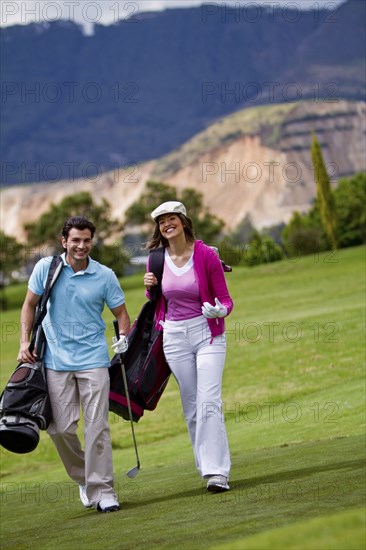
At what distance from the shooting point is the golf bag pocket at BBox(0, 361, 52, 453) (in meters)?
9.75

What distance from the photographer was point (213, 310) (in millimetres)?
9742

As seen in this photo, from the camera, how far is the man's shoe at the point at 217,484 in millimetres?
9586

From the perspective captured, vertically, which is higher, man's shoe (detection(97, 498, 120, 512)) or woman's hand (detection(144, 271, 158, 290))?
woman's hand (detection(144, 271, 158, 290))

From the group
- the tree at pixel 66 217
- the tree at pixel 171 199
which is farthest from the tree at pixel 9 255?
the tree at pixel 171 199

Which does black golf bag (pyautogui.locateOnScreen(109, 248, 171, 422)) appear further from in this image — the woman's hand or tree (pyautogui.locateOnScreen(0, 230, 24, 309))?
tree (pyautogui.locateOnScreen(0, 230, 24, 309))

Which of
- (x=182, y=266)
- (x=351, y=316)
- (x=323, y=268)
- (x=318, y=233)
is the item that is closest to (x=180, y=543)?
(x=182, y=266)

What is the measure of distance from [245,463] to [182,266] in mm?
2993

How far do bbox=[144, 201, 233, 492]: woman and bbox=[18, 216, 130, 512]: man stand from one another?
20.9 inches

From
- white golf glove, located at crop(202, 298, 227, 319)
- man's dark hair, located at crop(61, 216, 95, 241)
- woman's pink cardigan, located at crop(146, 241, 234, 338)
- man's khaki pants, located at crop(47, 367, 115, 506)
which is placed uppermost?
man's dark hair, located at crop(61, 216, 95, 241)

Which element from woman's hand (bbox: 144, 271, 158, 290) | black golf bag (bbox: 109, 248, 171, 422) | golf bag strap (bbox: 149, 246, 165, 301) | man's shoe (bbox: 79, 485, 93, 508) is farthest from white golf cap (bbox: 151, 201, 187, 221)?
man's shoe (bbox: 79, 485, 93, 508)

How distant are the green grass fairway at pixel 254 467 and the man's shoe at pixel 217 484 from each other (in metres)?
0.12

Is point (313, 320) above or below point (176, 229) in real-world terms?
below

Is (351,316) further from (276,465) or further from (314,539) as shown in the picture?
(314,539)

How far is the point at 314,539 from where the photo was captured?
4.11 metres
